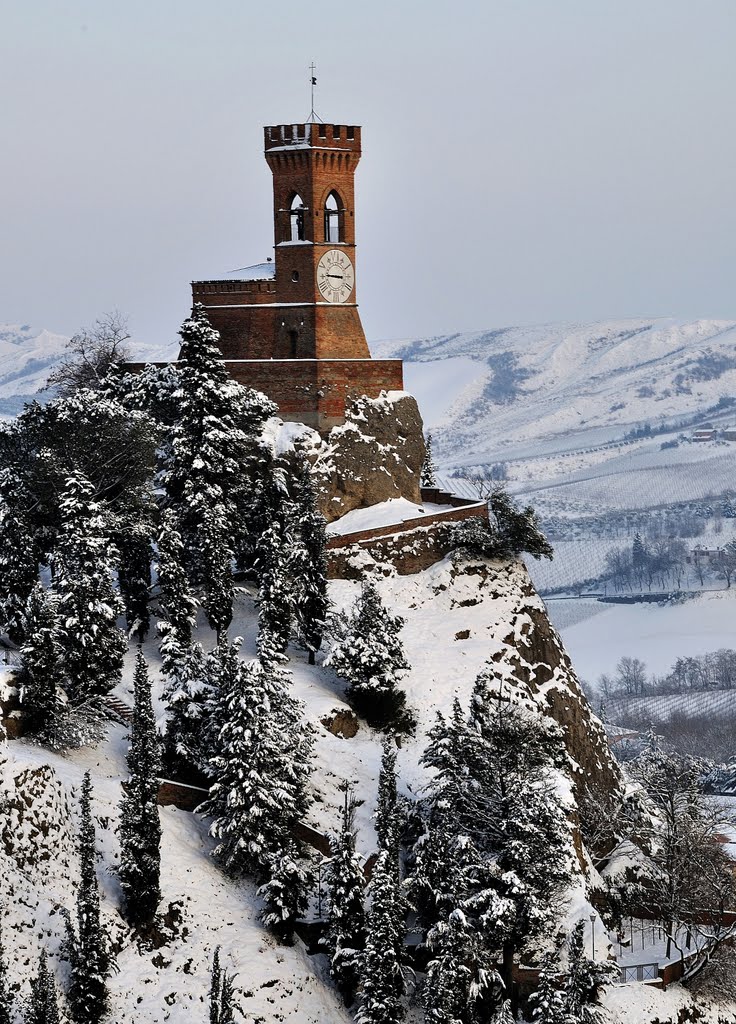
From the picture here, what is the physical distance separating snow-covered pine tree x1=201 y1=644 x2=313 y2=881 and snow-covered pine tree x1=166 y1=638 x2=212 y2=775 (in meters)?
1.13

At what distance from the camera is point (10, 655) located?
55.2 metres

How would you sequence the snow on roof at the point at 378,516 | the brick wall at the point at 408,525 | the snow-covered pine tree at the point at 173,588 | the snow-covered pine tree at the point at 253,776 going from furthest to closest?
the snow on roof at the point at 378,516 < the brick wall at the point at 408,525 < the snow-covered pine tree at the point at 173,588 < the snow-covered pine tree at the point at 253,776

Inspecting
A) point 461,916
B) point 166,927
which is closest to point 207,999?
point 166,927

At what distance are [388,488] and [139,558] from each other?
1470 centimetres

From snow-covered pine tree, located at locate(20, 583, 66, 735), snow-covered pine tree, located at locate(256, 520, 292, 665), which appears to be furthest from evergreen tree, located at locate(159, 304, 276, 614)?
snow-covered pine tree, located at locate(20, 583, 66, 735)

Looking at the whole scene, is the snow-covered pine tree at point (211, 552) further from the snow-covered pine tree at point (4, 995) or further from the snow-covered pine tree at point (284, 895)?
the snow-covered pine tree at point (4, 995)

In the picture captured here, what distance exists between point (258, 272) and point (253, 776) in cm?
3347

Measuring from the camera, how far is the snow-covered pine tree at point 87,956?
43.0 metres

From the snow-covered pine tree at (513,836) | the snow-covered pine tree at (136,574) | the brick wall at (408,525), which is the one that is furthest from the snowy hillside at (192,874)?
the brick wall at (408,525)

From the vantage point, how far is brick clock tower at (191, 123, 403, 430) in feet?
232

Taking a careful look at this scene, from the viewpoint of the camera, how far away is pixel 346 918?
1909 inches

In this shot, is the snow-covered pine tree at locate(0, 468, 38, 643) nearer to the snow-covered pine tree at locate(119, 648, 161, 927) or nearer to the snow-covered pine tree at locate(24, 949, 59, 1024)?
the snow-covered pine tree at locate(119, 648, 161, 927)

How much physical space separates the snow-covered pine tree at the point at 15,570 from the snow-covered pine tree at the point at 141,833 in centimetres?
1141

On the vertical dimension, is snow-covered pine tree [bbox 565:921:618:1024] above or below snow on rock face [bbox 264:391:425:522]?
below
